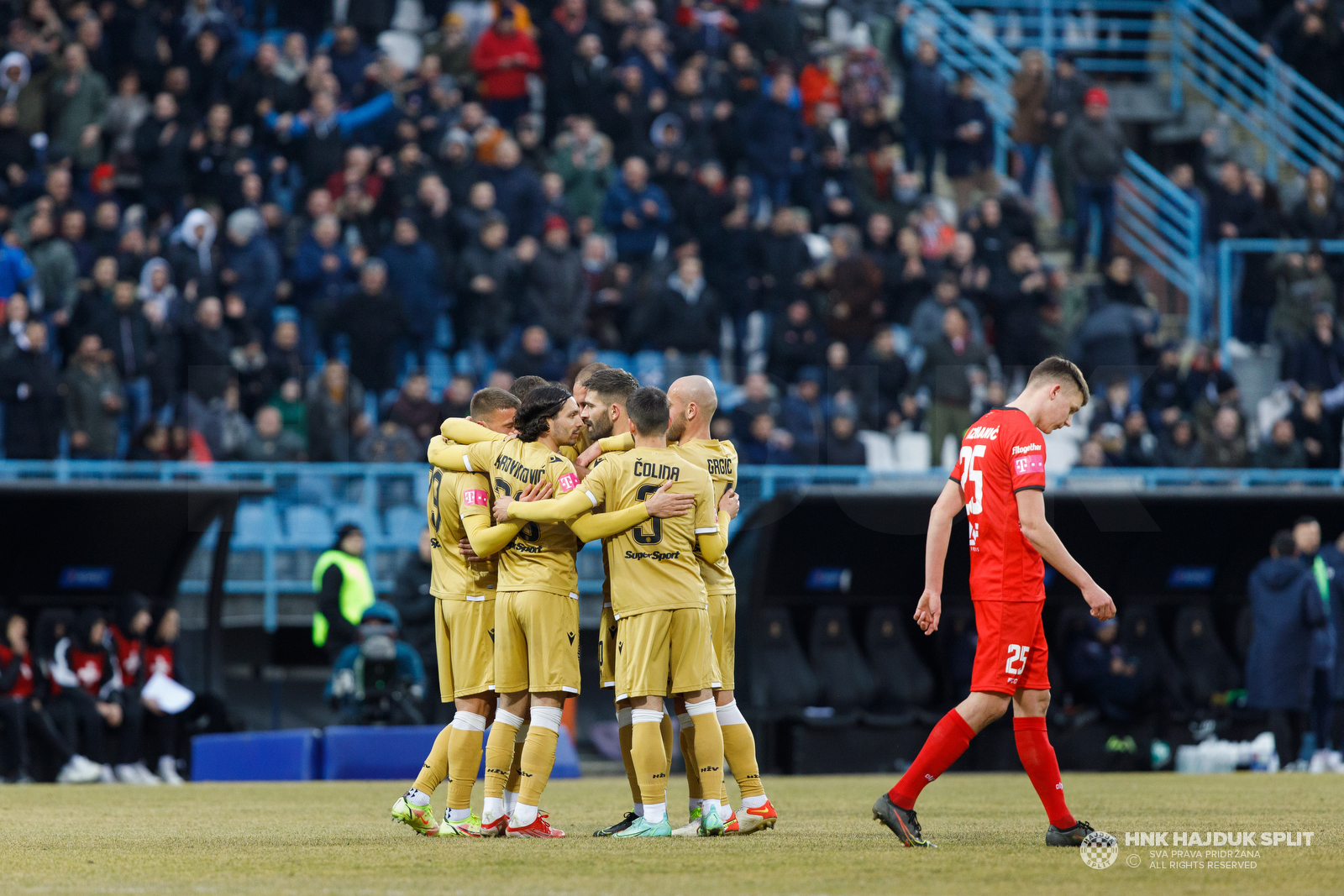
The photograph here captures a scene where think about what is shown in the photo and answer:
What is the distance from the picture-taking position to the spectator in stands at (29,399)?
17266 millimetres

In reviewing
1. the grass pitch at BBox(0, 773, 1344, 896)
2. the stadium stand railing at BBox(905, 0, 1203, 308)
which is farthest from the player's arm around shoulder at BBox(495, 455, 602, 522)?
the stadium stand railing at BBox(905, 0, 1203, 308)

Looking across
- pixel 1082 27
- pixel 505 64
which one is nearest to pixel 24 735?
pixel 505 64

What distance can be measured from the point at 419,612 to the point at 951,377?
21.8 feet

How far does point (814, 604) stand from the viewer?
16.7 m

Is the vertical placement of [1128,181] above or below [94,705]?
above

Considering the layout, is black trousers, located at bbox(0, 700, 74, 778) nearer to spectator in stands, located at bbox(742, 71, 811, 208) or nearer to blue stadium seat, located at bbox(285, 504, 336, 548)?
blue stadium seat, located at bbox(285, 504, 336, 548)

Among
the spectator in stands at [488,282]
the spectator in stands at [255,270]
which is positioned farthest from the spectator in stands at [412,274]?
the spectator in stands at [255,270]

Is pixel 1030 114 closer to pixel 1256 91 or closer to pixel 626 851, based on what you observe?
pixel 1256 91

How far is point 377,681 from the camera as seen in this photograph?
48.5ft

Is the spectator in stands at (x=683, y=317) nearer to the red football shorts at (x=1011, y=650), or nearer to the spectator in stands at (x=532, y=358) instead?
the spectator in stands at (x=532, y=358)

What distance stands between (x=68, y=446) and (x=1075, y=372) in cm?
1198

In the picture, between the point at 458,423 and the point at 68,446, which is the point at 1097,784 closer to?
the point at 458,423

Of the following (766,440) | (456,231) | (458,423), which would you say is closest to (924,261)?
(766,440)

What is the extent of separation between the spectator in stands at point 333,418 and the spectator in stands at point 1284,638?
847 cm
